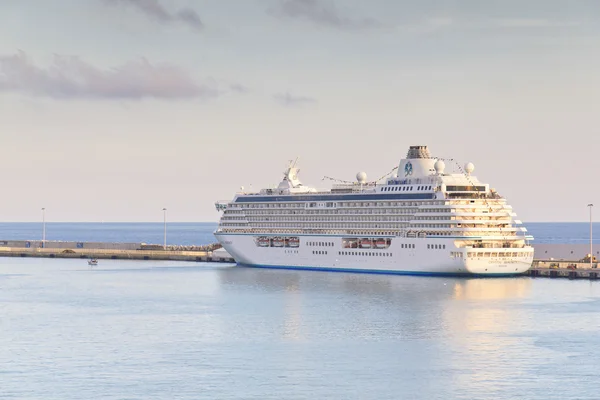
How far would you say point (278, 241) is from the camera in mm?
118625

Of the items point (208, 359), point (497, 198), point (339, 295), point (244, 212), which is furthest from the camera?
point (244, 212)

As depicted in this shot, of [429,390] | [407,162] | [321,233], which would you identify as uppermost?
[407,162]

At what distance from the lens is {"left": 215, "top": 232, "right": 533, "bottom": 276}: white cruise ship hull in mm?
98875

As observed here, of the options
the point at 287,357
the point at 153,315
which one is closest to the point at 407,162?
the point at 153,315

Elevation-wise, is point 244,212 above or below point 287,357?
above

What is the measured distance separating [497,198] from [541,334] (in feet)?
132

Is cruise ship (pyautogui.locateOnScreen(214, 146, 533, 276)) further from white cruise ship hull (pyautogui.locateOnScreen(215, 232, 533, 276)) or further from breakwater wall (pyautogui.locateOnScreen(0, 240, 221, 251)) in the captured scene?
breakwater wall (pyautogui.locateOnScreen(0, 240, 221, 251))

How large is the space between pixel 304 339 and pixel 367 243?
4851 centimetres

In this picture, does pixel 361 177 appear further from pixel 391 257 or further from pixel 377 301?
pixel 377 301

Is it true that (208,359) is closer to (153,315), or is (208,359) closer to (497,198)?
(153,315)

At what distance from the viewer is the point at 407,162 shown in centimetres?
11075

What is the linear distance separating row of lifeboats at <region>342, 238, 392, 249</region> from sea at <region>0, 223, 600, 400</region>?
23.7 ft

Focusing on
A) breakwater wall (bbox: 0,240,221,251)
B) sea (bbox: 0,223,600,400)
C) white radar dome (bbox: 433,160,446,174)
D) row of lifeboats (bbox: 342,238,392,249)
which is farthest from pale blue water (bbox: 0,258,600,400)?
breakwater wall (bbox: 0,240,221,251)

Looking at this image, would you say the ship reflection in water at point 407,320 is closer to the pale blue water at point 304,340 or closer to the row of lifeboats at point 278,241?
the pale blue water at point 304,340
